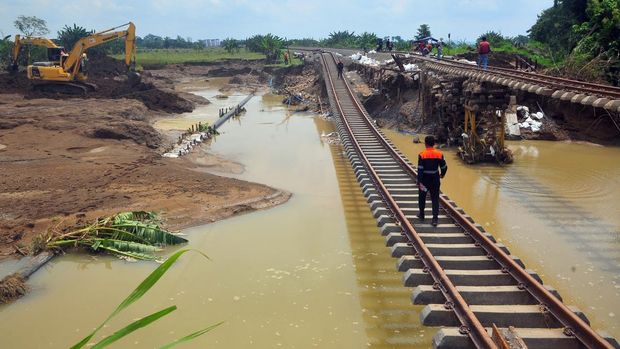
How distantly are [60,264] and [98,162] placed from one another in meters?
7.06

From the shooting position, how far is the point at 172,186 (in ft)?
42.5

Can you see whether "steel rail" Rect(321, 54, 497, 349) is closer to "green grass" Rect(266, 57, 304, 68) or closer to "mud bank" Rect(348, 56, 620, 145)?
"mud bank" Rect(348, 56, 620, 145)

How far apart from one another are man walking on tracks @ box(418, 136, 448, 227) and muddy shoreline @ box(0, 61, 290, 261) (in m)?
4.99

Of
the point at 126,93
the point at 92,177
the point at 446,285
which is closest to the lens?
the point at 446,285

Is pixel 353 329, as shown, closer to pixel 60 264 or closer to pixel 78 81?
pixel 60 264

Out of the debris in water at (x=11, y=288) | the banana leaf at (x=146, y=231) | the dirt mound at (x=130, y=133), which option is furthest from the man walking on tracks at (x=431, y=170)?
the dirt mound at (x=130, y=133)

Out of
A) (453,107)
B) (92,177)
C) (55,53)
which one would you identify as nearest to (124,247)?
(92,177)

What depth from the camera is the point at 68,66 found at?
27828mm

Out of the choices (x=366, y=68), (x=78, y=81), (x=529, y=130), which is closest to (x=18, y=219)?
(x=529, y=130)

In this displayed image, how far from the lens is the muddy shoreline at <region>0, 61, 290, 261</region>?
35.5ft

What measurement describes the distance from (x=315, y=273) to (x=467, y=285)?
2843 millimetres

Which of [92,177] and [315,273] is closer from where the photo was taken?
[315,273]

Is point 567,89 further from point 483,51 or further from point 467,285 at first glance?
point 467,285

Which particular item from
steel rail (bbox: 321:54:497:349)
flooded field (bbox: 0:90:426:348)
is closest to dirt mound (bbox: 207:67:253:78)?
flooded field (bbox: 0:90:426:348)
